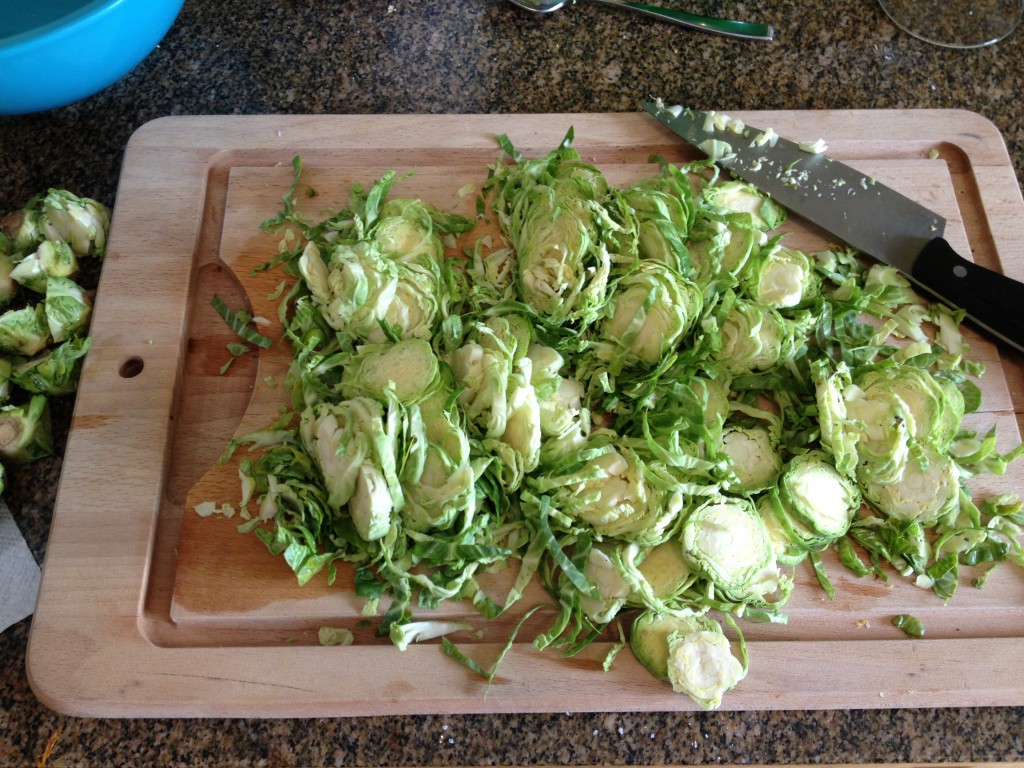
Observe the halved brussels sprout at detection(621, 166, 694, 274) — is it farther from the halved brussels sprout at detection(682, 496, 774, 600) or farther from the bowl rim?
the bowl rim

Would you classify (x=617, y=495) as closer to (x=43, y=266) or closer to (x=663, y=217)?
(x=663, y=217)

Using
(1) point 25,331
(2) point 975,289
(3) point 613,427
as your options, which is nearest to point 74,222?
(1) point 25,331

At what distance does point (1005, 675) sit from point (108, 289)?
5.80ft

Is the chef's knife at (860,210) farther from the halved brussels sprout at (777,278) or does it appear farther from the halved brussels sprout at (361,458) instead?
the halved brussels sprout at (361,458)

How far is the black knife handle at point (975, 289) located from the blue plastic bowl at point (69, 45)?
1694mm

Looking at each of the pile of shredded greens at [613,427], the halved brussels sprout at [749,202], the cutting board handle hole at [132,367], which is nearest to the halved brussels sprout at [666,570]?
the pile of shredded greens at [613,427]

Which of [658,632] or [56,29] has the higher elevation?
[56,29]

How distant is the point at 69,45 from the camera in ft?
5.09

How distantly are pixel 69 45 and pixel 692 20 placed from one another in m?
1.43

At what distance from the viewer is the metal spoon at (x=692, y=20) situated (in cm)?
198

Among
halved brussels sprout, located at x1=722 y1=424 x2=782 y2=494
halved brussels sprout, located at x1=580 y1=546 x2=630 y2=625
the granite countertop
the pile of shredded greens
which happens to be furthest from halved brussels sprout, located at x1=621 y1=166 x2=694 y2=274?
halved brussels sprout, located at x1=580 y1=546 x2=630 y2=625

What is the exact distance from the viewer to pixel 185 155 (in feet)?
5.49

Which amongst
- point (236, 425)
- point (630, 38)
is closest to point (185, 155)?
point (236, 425)

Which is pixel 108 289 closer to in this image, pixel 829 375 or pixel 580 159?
pixel 580 159
